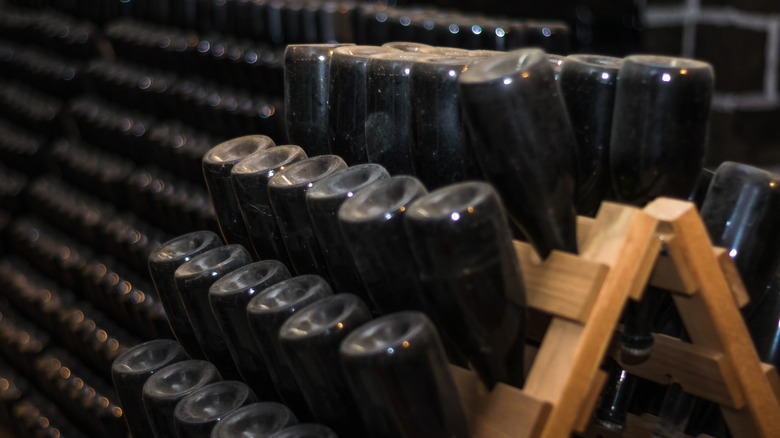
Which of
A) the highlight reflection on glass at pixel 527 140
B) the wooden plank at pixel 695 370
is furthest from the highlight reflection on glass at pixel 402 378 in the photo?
the wooden plank at pixel 695 370

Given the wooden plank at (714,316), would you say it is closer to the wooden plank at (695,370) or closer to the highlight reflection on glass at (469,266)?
the wooden plank at (695,370)

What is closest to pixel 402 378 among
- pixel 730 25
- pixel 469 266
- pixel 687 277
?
pixel 469 266

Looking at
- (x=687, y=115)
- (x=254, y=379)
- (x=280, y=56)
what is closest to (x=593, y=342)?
(x=687, y=115)

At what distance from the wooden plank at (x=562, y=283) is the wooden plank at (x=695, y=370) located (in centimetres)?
14

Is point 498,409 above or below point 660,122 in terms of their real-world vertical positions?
below

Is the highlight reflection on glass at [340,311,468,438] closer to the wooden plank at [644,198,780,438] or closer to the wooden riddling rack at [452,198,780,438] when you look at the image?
the wooden riddling rack at [452,198,780,438]

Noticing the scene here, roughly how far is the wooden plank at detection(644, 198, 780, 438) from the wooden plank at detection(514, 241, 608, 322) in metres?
0.06

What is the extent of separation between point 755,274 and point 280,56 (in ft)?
3.24

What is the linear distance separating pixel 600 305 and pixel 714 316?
11 cm

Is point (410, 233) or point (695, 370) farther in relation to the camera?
point (695, 370)

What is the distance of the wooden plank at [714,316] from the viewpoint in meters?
0.51

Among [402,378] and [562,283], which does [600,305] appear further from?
[402,378]

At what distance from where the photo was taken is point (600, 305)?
493 mm

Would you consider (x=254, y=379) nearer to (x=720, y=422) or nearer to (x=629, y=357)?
(x=629, y=357)
